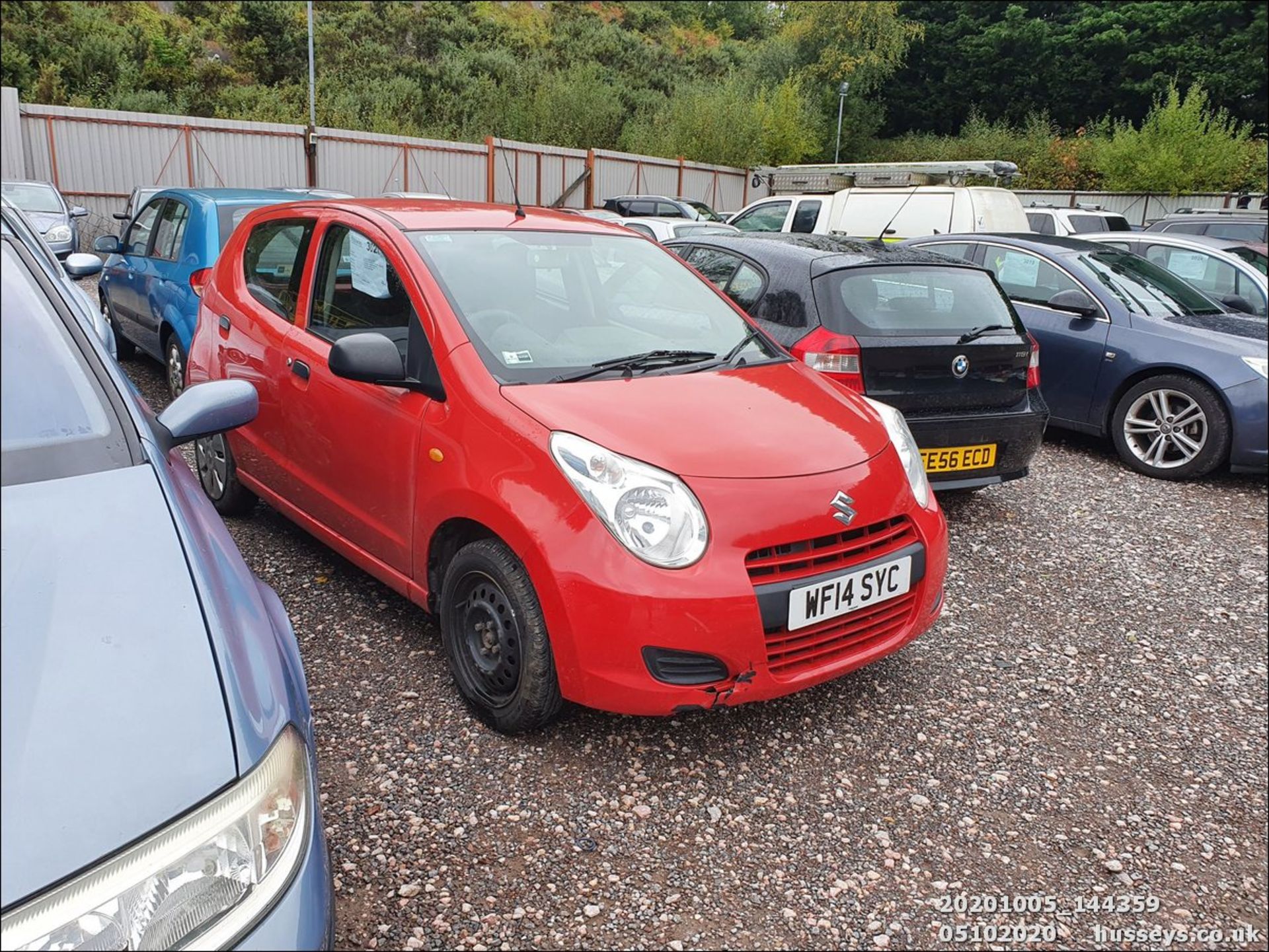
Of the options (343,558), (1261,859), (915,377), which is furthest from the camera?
(915,377)

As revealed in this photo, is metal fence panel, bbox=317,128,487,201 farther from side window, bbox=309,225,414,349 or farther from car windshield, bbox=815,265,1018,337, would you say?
side window, bbox=309,225,414,349

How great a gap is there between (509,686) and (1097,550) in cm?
354

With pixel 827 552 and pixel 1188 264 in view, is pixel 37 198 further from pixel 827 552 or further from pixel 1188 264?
pixel 1188 264

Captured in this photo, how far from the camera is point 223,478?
4438 millimetres

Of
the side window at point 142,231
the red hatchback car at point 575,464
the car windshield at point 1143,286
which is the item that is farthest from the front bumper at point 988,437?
the side window at point 142,231

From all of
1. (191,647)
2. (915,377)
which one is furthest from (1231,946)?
(915,377)

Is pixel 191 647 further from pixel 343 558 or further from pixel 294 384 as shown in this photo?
pixel 343 558

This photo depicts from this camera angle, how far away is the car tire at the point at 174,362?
5.78 meters

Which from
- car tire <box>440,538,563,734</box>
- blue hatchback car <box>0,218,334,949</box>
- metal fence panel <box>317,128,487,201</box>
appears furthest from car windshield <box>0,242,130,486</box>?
metal fence panel <box>317,128,487,201</box>

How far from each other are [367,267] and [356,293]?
11 centimetres

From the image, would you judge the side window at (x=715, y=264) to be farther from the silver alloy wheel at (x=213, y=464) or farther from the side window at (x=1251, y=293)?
the side window at (x=1251, y=293)

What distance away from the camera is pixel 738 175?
3022 centimetres

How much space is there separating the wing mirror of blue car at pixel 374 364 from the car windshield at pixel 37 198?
12485 millimetres

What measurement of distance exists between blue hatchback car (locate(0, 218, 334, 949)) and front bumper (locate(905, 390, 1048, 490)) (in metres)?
3.53
